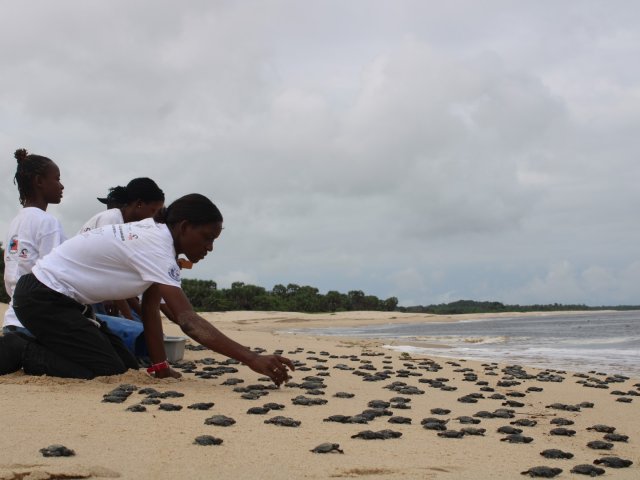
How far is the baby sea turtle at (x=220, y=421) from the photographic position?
4.68 m

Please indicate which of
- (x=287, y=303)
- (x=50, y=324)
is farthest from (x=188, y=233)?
(x=287, y=303)

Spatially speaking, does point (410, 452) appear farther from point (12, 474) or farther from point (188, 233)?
point (188, 233)

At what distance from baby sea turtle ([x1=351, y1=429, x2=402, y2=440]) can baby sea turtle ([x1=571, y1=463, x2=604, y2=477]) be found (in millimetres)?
1190

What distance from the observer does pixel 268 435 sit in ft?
14.7

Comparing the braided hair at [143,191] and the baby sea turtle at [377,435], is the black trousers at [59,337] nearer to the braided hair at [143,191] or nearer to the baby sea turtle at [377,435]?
the braided hair at [143,191]

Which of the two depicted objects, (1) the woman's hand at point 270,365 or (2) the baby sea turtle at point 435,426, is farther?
(1) the woman's hand at point 270,365

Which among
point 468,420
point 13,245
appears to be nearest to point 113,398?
point 13,245

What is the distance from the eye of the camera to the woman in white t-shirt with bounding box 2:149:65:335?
6816 millimetres

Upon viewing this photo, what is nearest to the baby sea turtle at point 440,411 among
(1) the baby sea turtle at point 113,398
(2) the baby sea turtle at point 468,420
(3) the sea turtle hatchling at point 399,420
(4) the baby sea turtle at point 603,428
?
(2) the baby sea turtle at point 468,420

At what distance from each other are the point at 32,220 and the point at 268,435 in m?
3.94

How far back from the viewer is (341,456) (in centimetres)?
401

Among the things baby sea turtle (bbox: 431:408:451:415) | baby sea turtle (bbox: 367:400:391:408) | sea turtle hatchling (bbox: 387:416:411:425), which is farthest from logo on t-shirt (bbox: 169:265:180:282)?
baby sea turtle (bbox: 431:408:451:415)

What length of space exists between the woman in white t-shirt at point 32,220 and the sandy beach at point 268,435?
1191mm

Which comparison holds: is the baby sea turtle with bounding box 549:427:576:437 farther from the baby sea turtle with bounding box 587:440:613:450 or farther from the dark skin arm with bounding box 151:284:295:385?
the dark skin arm with bounding box 151:284:295:385
